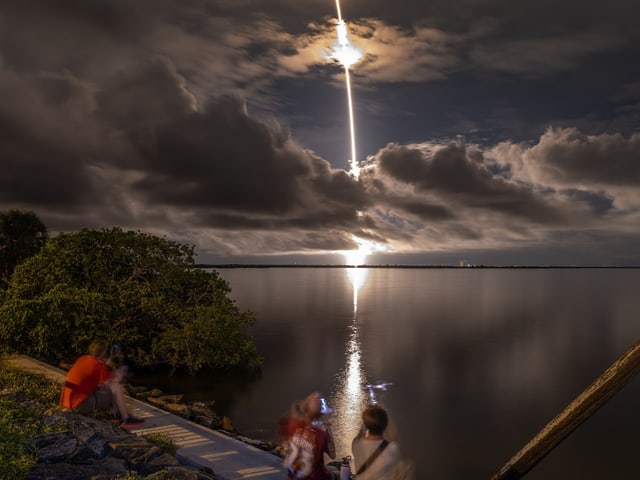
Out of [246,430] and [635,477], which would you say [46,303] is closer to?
[246,430]

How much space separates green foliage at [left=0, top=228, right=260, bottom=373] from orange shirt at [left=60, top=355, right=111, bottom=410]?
62.1ft

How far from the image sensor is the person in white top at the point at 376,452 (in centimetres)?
657

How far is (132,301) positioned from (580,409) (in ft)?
110

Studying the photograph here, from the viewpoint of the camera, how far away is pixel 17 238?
5300cm

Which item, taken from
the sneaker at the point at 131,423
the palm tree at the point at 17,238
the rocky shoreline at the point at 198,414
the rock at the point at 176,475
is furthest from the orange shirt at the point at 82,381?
the palm tree at the point at 17,238

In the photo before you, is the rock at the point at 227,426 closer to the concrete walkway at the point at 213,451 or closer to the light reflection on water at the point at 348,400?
the light reflection on water at the point at 348,400

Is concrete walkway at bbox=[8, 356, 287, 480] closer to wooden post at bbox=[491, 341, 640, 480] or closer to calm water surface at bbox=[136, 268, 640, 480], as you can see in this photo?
wooden post at bbox=[491, 341, 640, 480]

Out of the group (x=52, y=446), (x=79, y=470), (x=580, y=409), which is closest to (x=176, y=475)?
→ (x=79, y=470)

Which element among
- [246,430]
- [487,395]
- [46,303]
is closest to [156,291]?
[46,303]

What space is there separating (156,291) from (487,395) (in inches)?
956

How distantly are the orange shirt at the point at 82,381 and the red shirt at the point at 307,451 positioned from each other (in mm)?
5434

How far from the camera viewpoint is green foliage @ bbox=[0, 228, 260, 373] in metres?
29.5

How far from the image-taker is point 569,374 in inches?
1677

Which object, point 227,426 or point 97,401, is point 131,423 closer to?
point 97,401
